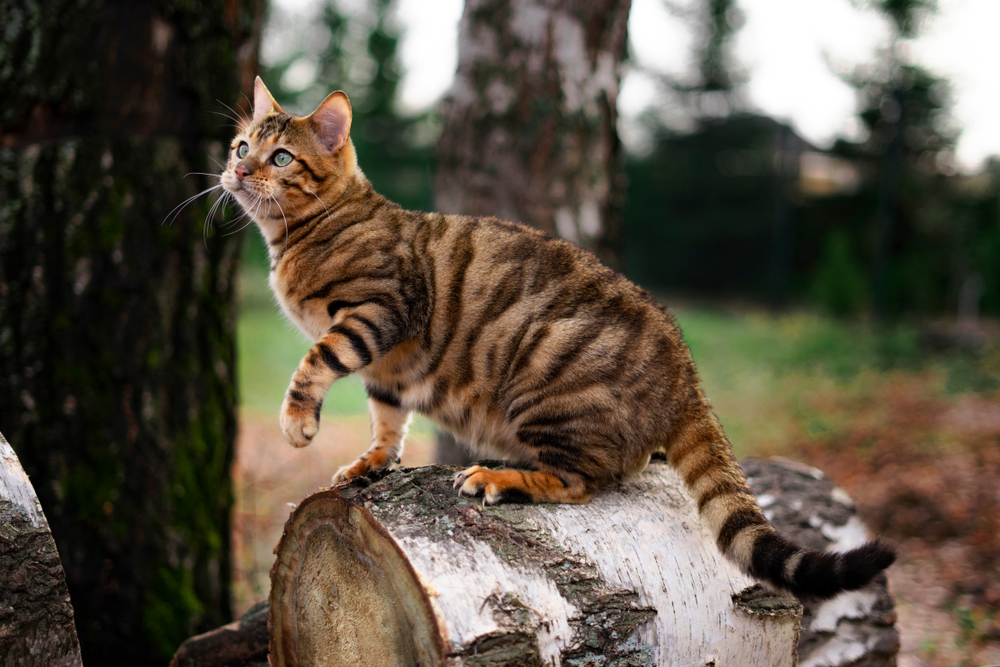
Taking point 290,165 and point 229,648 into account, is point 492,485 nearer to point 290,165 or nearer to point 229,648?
point 229,648

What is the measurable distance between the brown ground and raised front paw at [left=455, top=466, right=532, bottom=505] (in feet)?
4.00

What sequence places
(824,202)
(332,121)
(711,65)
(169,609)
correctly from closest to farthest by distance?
(332,121) < (169,609) < (824,202) < (711,65)

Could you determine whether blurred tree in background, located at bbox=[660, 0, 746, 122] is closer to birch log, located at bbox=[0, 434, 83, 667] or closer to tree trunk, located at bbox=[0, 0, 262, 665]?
tree trunk, located at bbox=[0, 0, 262, 665]

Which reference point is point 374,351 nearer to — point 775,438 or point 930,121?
point 775,438

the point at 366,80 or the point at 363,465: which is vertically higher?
the point at 366,80

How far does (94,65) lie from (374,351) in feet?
6.06

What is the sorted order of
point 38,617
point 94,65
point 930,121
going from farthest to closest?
point 930,121
point 94,65
point 38,617

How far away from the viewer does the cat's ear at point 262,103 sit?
2816 mm

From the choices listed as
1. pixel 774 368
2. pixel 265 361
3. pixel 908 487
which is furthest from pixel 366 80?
pixel 908 487

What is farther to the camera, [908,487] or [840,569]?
[908,487]

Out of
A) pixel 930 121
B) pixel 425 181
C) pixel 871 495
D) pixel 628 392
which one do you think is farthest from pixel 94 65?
pixel 930 121

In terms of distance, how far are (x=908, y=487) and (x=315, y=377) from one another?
5489mm

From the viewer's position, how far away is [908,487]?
573 cm

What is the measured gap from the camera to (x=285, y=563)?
6.59 feet
